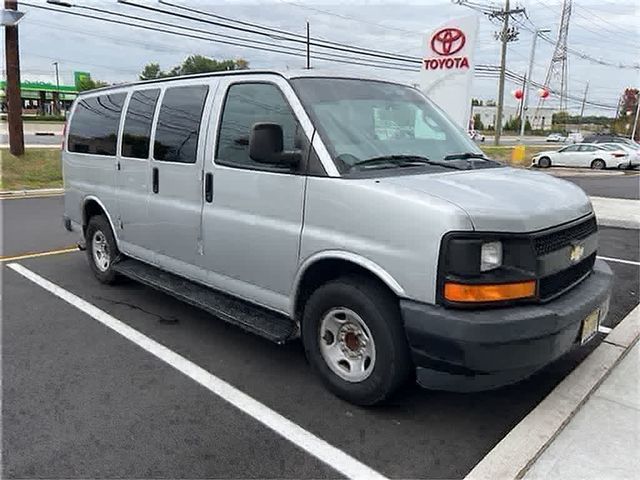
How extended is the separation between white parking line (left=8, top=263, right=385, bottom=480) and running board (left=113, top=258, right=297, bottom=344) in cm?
41

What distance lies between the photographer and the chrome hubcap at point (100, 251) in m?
5.88

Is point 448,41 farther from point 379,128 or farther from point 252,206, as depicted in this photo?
point 252,206

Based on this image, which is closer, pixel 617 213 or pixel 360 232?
pixel 360 232

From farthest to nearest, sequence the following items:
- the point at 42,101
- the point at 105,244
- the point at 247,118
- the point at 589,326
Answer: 1. the point at 42,101
2. the point at 105,244
3. the point at 247,118
4. the point at 589,326

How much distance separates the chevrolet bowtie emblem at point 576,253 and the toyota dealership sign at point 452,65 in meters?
7.40

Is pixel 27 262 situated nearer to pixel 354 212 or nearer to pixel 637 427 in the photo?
pixel 354 212

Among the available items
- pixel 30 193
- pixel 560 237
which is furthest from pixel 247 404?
pixel 30 193

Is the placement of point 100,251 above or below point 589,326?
below

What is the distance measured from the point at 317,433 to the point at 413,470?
0.60 meters

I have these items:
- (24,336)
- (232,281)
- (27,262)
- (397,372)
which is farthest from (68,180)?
(397,372)

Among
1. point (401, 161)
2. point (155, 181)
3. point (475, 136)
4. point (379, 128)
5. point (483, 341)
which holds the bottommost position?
point (483, 341)

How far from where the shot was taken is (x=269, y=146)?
11.2 ft

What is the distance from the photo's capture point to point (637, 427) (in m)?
3.18

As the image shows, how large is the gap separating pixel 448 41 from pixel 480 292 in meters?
9.37
